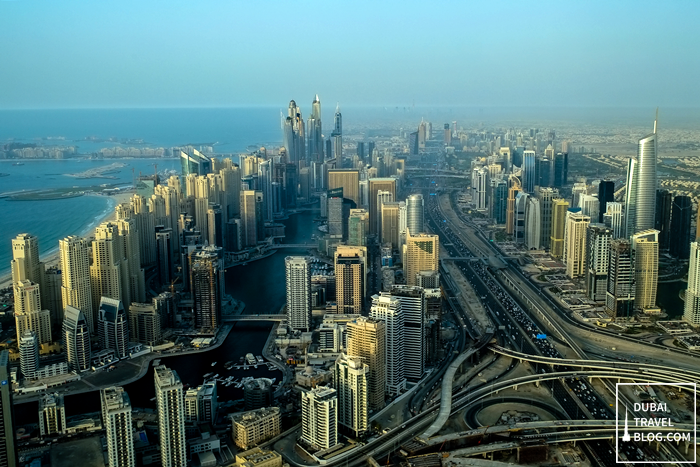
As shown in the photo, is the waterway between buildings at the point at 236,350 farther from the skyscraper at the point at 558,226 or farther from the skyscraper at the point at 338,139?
the skyscraper at the point at 338,139

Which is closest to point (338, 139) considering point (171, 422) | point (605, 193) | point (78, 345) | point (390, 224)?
point (390, 224)

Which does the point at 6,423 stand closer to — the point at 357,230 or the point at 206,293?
the point at 206,293

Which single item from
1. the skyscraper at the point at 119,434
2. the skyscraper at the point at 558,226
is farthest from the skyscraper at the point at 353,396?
the skyscraper at the point at 558,226

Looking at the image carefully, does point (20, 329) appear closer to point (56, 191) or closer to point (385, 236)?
point (385, 236)

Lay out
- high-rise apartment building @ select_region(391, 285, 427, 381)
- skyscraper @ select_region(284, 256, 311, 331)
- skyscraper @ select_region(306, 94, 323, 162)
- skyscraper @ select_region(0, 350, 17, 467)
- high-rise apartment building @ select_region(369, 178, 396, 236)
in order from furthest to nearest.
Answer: skyscraper @ select_region(306, 94, 323, 162) < high-rise apartment building @ select_region(369, 178, 396, 236) < skyscraper @ select_region(284, 256, 311, 331) < high-rise apartment building @ select_region(391, 285, 427, 381) < skyscraper @ select_region(0, 350, 17, 467)

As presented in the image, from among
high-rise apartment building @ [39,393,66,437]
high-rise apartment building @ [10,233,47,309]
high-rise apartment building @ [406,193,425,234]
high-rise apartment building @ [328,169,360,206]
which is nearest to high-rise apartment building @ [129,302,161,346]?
high-rise apartment building @ [10,233,47,309]

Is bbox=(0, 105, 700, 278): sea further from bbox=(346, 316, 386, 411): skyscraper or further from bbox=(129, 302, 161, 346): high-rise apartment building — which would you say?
bbox=(346, 316, 386, 411): skyscraper
